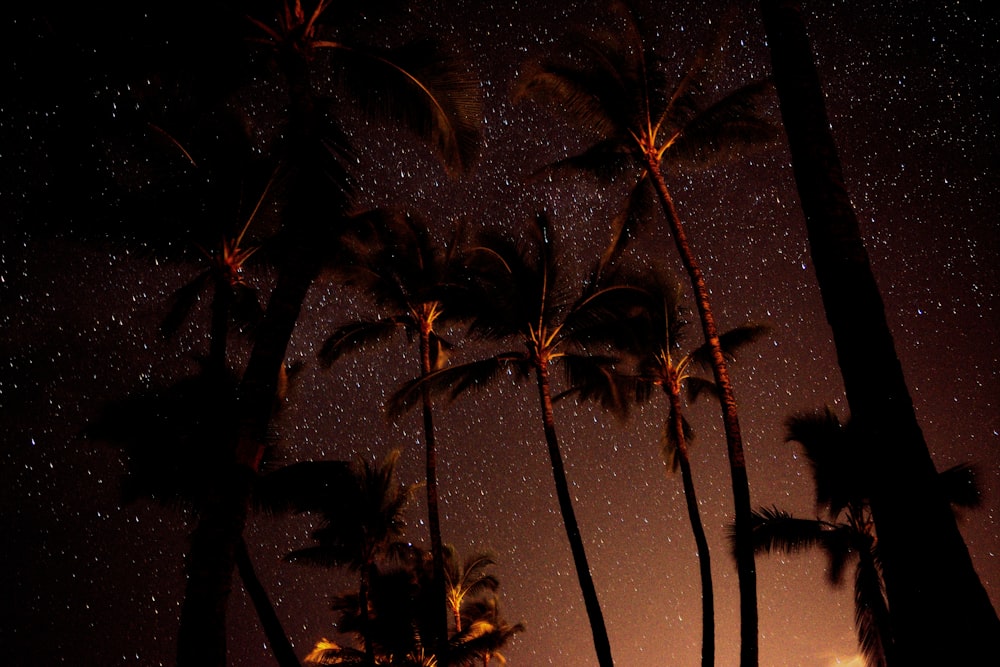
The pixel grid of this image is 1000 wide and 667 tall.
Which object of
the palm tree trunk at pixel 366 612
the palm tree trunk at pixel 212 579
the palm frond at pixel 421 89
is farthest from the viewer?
the palm tree trunk at pixel 366 612

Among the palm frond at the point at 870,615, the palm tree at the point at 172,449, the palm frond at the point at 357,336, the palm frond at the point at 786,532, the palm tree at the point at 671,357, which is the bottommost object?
the palm frond at the point at 870,615

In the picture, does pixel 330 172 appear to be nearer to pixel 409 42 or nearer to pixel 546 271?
pixel 409 42

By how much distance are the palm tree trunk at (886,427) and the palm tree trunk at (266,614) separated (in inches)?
426

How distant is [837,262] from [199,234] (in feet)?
34.4

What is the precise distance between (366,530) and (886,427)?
20.2 meters

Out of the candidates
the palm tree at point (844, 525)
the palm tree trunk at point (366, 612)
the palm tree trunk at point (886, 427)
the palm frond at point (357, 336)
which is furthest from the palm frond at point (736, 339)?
the palm tree trunk at point (366, 612)

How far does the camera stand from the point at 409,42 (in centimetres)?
771

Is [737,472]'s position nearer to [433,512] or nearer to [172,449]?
[433,512]

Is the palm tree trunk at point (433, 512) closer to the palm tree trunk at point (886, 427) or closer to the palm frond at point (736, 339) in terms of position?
Answer: the palm frond at point (736, 339)

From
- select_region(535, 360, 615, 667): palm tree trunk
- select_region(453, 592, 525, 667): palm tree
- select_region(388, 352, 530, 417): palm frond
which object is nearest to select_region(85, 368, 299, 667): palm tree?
select_region(388, 352, 530, 417): palm frond

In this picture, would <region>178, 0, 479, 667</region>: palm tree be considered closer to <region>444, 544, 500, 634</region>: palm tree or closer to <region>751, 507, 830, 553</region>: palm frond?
<region>751, 507, 830, 553</region>: palm frond

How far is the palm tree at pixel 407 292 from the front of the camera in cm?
1543

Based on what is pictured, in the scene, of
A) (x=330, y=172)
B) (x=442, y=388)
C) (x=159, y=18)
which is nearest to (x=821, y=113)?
(x=330, y=172)

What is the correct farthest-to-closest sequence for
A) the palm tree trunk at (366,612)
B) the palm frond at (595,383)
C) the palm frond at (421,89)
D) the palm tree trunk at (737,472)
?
1. the palm tree trunk at (366,612)
2. the palm frond at (595,383)
3. the palm tree trunk at (737,472)
4. the palm frond at (421,89)
